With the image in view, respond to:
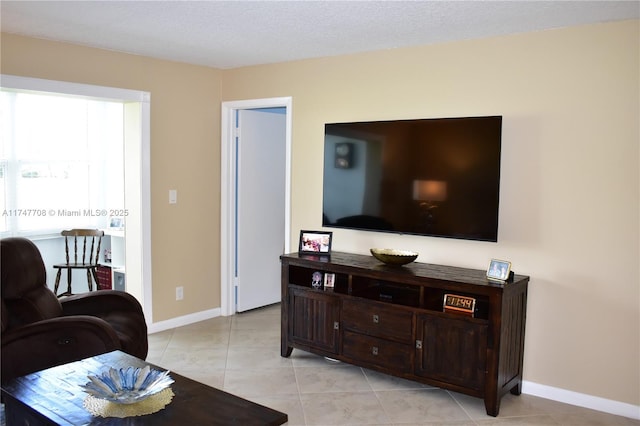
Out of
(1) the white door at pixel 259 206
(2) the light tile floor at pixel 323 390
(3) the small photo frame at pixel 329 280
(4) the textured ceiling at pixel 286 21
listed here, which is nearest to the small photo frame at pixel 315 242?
(3) the small photo frame at pixel 329 280

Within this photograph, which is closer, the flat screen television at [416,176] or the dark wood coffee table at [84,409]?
the dark wood coffee table at [84,409]

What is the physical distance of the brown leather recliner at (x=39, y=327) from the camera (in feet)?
10.1

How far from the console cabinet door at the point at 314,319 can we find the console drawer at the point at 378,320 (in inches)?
4.0

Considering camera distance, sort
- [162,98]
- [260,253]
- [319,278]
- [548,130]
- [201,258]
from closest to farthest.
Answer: [548,130] < [319,278] < [162,98] < [201,258] < [260,253]

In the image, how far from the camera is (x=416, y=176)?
3832mm

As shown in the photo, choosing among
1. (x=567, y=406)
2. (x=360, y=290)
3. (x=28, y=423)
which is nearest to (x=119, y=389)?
(x=28, y=423)

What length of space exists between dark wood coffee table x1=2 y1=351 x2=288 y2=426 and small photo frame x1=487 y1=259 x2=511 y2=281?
1679 millimetres

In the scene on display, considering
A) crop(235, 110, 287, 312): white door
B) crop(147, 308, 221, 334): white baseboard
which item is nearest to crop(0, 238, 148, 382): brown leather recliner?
crop(147, 308, 221, 334): white baseboard

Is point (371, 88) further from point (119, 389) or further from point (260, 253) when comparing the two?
point (119, 389)

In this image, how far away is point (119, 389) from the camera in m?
2.31

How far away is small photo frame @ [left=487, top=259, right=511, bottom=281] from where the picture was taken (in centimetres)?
335

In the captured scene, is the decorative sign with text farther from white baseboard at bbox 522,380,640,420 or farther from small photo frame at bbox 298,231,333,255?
small photo frame at bbox 298,231,333,255

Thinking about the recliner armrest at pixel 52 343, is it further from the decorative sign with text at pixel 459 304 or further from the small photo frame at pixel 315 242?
the decorative sign with text at pixel 459 304

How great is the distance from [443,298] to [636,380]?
3.85 ft
